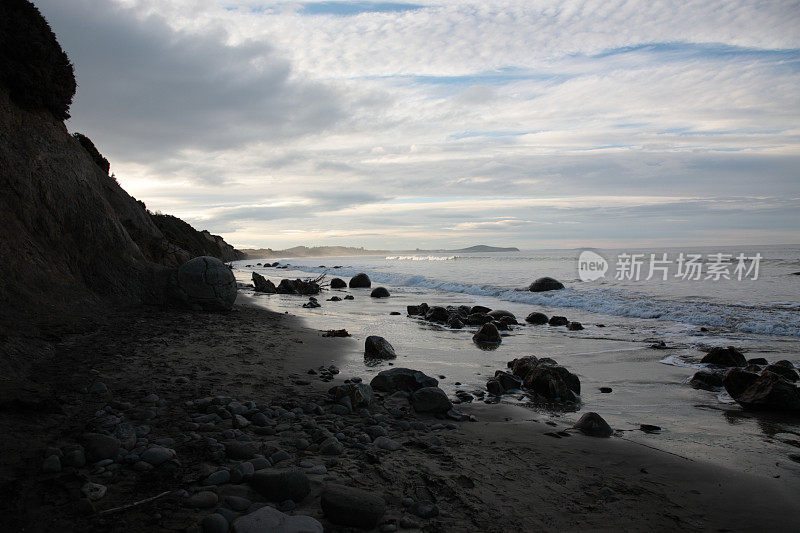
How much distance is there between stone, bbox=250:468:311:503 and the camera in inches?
117

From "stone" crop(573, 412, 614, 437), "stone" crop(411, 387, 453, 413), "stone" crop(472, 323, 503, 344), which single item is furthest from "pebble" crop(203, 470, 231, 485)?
"stone" crop(472, 323, 503, 344)

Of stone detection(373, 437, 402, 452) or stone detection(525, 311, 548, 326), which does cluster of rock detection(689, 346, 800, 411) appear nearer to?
stone detection(373, 437, 402, 452)

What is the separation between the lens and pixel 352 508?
9.16 feet

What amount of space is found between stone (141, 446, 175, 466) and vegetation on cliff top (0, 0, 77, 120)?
1038 cm

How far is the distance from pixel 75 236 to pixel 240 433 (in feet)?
27.2

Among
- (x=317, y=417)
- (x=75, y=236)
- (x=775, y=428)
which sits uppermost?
(x=75, y=236)

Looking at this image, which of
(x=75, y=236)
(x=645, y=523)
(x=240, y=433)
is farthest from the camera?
(x=75, y=236)

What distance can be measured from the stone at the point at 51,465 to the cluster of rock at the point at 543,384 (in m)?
5.09

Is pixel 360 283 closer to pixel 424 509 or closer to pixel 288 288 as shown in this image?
pixel 288 288

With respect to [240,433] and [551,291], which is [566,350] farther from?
[551,291]

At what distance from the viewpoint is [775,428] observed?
521cm

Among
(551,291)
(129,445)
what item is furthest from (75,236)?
(551,291)

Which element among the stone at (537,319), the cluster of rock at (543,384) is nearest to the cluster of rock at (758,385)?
the cluster of rock at (543,384)

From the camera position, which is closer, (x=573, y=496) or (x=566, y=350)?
(x=573, y=496)
